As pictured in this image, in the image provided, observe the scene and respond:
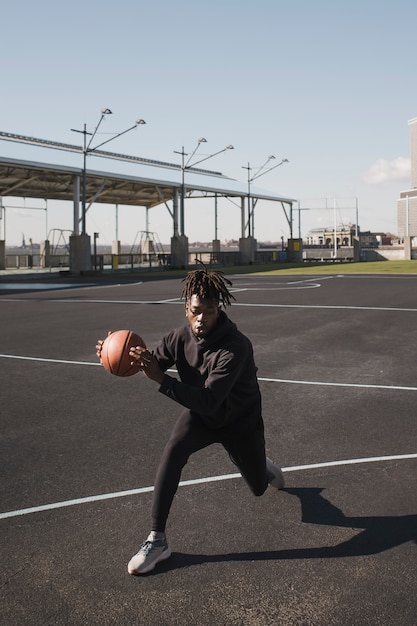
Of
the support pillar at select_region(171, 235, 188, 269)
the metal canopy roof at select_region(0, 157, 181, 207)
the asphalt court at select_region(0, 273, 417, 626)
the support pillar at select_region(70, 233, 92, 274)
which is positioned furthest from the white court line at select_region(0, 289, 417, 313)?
the support pillar at select_region(171, 235, 188, 269)

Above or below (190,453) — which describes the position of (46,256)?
above

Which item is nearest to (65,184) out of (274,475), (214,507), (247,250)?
(247,250)

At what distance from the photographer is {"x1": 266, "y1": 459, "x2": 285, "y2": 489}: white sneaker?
16.5 feet

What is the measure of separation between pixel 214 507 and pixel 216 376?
53.9 inches

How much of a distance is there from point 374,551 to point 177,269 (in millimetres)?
53105

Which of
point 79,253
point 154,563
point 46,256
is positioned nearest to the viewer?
point 154,563

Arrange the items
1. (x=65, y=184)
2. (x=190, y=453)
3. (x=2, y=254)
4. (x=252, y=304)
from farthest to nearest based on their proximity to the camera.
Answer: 1. (x=2, y=254)
2. (x=65, y=184)
3. (x=252, y=304)
4. (x=190, y=453)

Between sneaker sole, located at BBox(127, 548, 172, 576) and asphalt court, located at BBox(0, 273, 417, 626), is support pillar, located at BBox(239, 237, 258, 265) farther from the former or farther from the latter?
sneaker sole, located at BBox(127, 548, 172, 576)

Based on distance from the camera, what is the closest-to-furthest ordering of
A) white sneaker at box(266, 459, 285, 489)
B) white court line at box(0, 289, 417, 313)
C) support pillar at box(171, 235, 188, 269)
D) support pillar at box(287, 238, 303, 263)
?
white sneaker at box(266, 459, 285, 489), white court line at box(0, 289, 417, 313), support pillar at box(171, 235, 188, 269), support pillar at box(287, 238, 303, 263)

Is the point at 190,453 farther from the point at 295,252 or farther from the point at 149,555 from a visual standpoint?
the point at 295,252

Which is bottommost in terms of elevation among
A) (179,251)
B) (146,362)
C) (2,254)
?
(146,362)

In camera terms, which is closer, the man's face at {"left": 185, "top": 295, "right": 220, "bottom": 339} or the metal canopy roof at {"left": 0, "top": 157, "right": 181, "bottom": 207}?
the man's face at {"left": 185, "top": 295, "right": 220, "bottom": 339}

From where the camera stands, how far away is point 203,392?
3.93m

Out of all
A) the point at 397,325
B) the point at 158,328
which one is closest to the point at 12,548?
the point at 158,328
